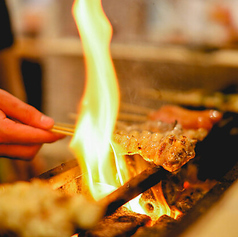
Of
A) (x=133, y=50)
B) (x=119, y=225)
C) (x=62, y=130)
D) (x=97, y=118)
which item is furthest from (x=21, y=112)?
(x=133, y=50)

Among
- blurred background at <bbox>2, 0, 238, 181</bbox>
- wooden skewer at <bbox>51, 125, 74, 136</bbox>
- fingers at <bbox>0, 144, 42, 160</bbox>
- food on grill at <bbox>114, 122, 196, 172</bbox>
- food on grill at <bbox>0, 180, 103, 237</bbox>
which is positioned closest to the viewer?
food on grill at <bbox>0, 180, 103, 237</bbox>

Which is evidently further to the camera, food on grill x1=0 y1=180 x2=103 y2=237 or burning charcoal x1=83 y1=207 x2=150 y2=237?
burning charcoal x1=83 y1=207 x2=150 y2=237

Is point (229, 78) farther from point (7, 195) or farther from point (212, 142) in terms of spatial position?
point (7, 195)

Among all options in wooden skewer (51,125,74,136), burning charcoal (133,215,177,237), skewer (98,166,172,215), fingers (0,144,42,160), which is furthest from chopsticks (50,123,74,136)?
burning charcoal (133,215,177,237)

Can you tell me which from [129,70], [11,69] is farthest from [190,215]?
[11,69]

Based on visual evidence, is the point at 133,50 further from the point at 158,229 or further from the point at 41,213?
the point at 41,213

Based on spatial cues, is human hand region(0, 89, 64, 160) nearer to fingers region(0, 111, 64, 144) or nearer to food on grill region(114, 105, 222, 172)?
fingers region(0, 111, 64, 144)

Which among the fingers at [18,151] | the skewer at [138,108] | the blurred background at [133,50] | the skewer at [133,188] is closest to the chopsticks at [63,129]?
the fingers at [18,151]

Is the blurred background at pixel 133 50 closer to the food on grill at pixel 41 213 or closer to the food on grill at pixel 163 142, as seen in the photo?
the food on grill at pixel 163 142
